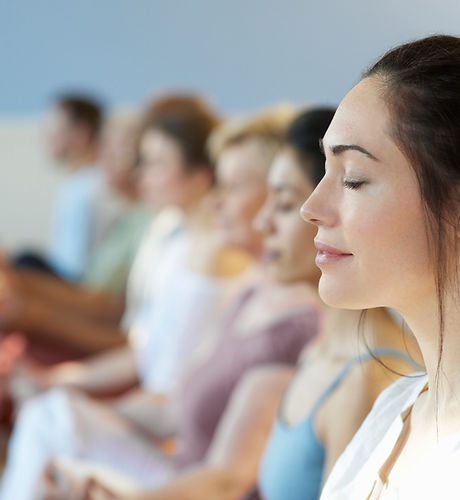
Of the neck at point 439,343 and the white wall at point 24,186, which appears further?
the white wall at point 24,186

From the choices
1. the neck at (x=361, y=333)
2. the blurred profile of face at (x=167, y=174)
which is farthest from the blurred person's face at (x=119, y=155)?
the neck at (x=361, y=333)

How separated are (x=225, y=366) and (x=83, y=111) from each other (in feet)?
8.25

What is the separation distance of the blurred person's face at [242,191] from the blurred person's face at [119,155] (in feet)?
4.48

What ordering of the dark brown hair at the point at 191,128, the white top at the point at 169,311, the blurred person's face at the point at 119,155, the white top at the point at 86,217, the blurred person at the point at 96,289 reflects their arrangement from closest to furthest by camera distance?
1. the white top at the point at 169,311
2. the dark brown hair at the point at 191,128
3. the blurred person at the point at 96,289
4. the blurred person's face at the point at 119,155
5. the white top at the point at 86,217

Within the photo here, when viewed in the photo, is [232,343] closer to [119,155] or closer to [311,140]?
[311,140]

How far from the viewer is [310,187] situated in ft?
4.36

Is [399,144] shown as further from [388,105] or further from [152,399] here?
[152,399]

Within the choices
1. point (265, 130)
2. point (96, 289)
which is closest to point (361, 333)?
point (265, 130)

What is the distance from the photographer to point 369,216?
0.75 m

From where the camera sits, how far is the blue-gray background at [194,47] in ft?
7.70

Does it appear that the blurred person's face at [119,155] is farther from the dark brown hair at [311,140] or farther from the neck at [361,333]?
the neck at [361,333]

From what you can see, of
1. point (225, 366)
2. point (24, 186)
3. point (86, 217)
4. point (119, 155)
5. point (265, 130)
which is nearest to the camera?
point (225, 366)

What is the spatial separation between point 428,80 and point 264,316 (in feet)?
3.29

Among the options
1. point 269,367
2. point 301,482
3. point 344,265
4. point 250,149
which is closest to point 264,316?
point 269,367
